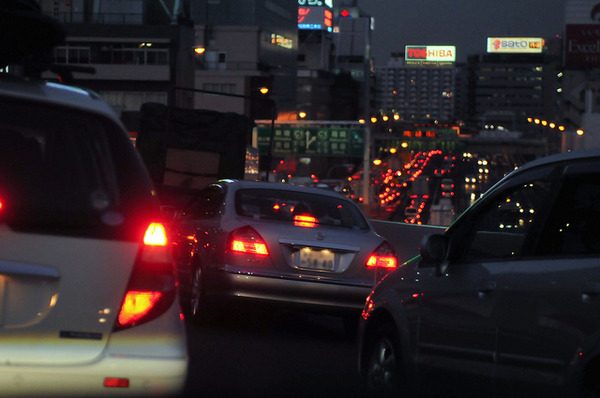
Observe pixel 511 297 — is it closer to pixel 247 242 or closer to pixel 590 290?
pixel 590 290

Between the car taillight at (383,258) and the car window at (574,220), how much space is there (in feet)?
17.1

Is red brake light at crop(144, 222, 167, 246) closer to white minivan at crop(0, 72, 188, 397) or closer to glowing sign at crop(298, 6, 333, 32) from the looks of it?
white minivan at crop(0, 72, 188, 397)

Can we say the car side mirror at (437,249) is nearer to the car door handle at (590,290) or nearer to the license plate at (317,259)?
the car door handle at (590,290)

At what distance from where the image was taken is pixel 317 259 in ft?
31.0

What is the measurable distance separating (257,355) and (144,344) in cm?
469

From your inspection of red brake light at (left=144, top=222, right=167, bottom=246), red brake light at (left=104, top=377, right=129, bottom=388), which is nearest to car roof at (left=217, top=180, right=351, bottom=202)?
red brake light at (left=144, top=222, right=167, bottom=246)

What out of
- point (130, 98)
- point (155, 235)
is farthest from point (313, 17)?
point (155, 235)

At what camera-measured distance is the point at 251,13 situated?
95.9 meters

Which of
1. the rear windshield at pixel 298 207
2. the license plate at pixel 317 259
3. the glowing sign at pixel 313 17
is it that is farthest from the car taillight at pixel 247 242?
the glowing sign at pixel 313 17

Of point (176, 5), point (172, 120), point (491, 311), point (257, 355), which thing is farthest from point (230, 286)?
point (176, 5)

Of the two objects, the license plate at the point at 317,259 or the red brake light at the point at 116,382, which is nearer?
the red brake light at the point at 116,382

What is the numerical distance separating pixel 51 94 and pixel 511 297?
2213mm

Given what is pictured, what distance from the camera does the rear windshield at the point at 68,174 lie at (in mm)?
3709

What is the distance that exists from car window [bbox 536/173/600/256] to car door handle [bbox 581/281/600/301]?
197mm
